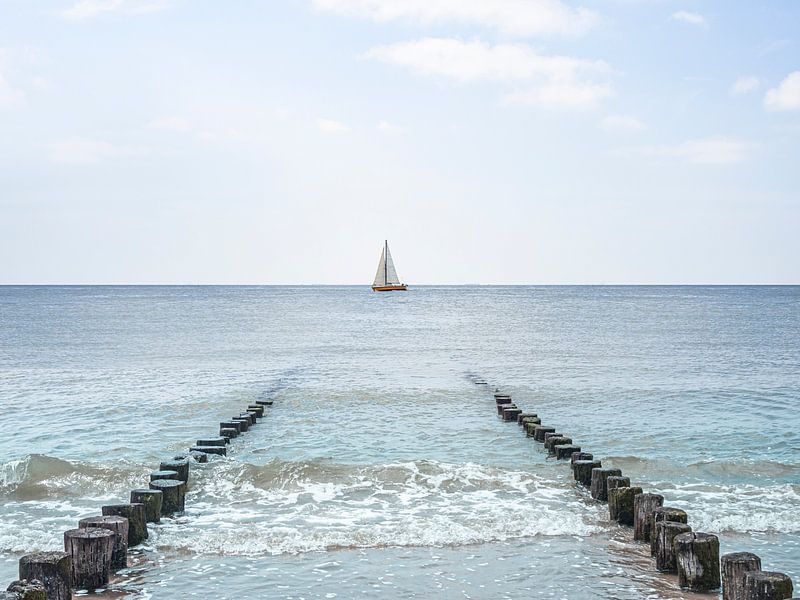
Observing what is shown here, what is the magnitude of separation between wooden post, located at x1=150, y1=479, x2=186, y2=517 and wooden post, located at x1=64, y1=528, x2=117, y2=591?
10.2 feet

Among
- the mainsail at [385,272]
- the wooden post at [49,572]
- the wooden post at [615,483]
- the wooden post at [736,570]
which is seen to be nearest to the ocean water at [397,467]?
the wooden post at [615,483]

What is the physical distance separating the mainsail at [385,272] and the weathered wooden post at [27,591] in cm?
14061

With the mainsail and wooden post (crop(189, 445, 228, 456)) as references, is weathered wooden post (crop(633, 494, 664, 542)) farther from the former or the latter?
the mainsail

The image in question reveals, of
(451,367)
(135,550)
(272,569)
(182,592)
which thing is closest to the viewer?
(182,592)

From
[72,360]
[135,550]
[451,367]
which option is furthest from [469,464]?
[72,360]

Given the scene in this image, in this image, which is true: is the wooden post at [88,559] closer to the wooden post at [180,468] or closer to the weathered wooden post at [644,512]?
the wooden post at [180,468]

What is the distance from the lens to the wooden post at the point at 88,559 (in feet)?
32.3

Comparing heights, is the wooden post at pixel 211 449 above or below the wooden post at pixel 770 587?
below

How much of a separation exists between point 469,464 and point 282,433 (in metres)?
5.98

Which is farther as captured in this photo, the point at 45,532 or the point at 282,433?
the point at 282,433

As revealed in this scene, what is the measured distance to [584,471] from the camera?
15.2 m

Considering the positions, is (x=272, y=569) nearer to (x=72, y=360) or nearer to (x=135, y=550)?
(x=135, y=550)

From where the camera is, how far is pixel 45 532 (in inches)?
493

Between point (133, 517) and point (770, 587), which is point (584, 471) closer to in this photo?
point (770, 587)
